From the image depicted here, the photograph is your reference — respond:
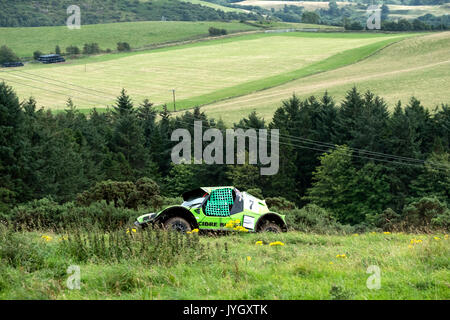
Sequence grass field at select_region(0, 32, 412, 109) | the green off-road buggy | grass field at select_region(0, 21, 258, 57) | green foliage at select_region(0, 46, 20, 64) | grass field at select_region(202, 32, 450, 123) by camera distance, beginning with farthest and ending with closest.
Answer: grass field at select_region(0, 21, 258, 57), green foliage at select_region(0, 46, 20, 64), grass field at select_region(0, 32, 412, 109), grass field at select_region(202, 32, 450, 123), the green off-road buggy

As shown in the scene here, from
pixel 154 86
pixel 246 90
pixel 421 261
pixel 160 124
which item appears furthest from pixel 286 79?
pixel 421 261

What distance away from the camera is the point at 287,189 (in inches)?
2507

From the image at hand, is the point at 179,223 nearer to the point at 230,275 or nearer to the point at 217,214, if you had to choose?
the point at 217,214

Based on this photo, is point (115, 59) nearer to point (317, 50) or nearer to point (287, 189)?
point (317, 50)

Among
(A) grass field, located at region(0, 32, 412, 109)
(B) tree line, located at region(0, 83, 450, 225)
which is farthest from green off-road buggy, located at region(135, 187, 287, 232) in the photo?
(A) grass field, located at region(0, 32, 412, 109)

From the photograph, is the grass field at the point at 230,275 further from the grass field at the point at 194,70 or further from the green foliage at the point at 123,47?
the green foliage at the point at 123,47

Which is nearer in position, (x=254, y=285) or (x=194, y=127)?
(x=254, y=285)

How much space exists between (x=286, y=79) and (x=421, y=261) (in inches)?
4210

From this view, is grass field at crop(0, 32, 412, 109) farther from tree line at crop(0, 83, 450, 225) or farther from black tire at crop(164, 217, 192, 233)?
black tire at crop(164, 217, 192, 233)

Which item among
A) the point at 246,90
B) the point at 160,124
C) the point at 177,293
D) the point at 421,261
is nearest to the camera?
the point at 177,293

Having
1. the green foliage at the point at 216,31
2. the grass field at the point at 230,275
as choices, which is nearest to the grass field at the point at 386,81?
the green foliage at the point at 216,31

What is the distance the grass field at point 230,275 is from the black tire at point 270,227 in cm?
461

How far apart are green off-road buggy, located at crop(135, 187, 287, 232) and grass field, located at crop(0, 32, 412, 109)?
273ft

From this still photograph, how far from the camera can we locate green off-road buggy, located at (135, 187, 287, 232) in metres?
15.3
